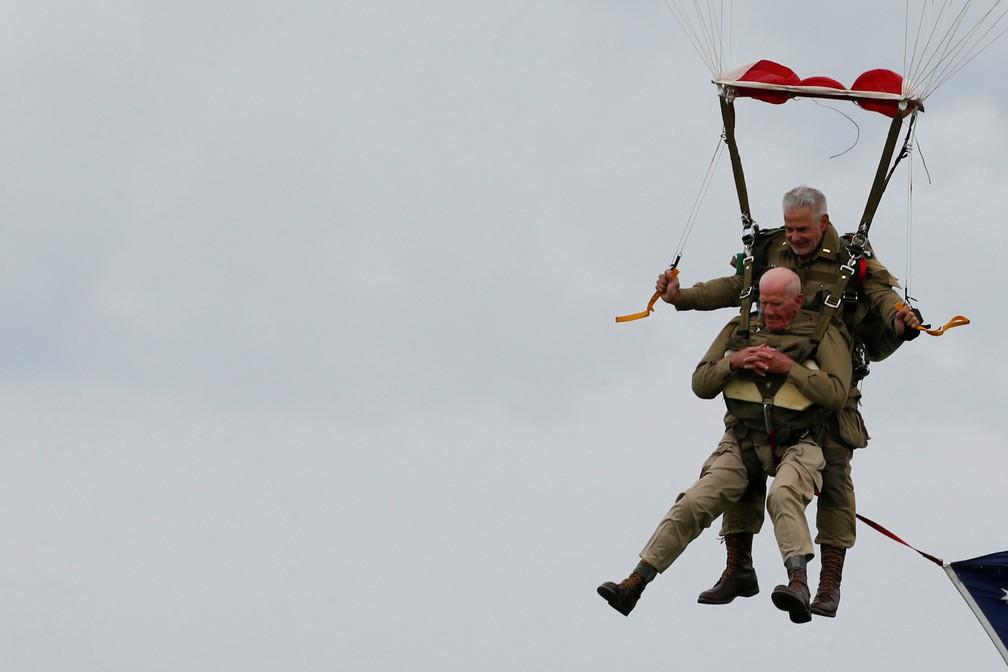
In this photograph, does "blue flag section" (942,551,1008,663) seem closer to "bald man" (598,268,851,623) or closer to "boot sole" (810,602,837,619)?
"boot sole" (810,602,837,619)

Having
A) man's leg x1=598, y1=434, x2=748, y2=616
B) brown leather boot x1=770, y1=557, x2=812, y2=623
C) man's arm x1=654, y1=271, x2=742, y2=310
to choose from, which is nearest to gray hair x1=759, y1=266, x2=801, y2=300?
man's arm x1=654, y1=271, x2=742, y2=310

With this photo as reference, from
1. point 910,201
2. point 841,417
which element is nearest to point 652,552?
point 841,417

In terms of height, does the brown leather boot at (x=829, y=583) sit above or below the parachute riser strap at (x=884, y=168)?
below

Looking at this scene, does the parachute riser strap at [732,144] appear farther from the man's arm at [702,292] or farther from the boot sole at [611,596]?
the boot sole at [611,596]

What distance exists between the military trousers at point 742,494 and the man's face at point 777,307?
83 cm

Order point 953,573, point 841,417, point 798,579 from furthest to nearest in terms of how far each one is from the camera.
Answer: point 953,573 < point 841,417 < point 798,579

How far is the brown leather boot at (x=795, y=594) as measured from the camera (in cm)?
1197

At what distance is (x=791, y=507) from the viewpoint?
40.4 ft

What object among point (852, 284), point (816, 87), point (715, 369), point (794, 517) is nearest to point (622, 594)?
point (794, 517)

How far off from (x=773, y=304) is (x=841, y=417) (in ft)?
3.31

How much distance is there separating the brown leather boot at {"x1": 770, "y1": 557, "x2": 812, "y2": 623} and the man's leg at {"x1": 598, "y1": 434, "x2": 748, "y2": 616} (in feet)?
2.50

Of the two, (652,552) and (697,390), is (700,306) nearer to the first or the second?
(697,390)

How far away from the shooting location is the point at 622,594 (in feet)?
40.4

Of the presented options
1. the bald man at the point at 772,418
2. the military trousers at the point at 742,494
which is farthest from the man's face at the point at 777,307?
the military trousers at the point at 742,494
